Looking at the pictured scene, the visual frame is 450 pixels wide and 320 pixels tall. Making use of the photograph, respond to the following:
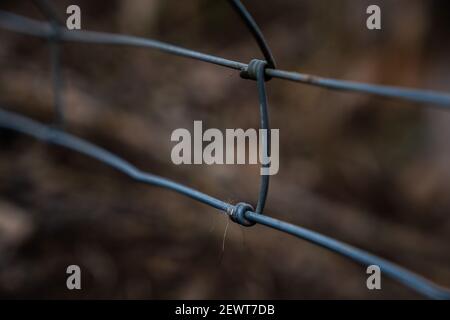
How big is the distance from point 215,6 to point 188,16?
0.43ft

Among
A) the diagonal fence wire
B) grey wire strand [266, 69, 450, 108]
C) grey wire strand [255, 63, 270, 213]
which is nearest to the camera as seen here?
grey wire strand [266, 69, 450, 108]

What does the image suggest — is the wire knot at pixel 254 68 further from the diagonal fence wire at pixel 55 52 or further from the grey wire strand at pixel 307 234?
the diagonal fence wire at pixel 55 52

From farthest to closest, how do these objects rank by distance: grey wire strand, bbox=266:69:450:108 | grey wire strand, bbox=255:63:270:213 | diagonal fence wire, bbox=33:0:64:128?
diagonal fence wire, bbox=33:0:64:128, grey wire strand, bbox=255:63:270:213, grey wire strand, bbox=266:69:450:108

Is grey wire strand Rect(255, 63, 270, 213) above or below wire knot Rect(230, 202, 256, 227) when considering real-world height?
above

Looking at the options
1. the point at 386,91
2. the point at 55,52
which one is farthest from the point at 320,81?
the point at 55,52

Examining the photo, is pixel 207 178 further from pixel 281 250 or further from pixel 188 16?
pixel 188 16

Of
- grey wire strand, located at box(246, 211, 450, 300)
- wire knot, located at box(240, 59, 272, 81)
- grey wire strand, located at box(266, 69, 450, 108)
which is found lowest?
grey wire strand, located at box(246, 211, 450, 300)

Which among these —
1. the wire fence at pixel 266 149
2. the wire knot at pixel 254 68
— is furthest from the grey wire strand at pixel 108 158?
the wire knot at pixel 254 68

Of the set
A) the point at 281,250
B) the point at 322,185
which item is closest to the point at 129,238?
the point at 281,250

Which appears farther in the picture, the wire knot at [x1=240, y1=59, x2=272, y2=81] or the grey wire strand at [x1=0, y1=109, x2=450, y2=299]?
the wire knot at [x1=240, y1=59, x2=272, y2=81]

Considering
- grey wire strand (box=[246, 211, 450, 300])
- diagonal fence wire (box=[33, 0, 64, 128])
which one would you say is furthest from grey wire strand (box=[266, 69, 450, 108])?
diagonal fence wire (box=[33, 0, 64, 128])

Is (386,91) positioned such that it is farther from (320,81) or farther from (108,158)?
(108,158)

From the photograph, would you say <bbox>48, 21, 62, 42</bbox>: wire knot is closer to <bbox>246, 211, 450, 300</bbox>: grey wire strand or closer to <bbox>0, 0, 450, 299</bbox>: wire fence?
<bbox>0, 0, 450, 299</bbox>: wire fence

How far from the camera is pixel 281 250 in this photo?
5.17 feet
